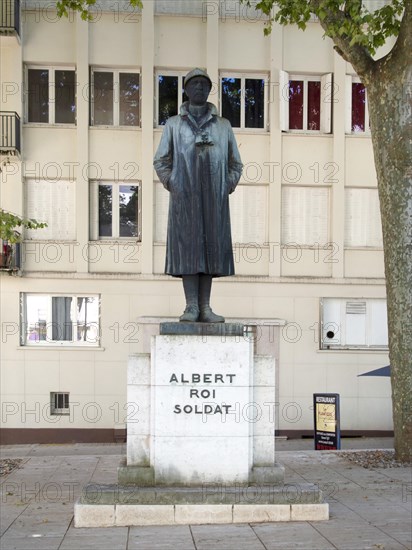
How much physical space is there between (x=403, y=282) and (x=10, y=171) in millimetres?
11539

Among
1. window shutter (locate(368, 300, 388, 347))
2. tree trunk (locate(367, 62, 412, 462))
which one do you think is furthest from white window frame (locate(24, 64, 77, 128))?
tree trunk (locate(367, 62, 412, 462))

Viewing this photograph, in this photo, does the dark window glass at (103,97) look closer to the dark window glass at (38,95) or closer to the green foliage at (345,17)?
the dark window glass at (38,95)

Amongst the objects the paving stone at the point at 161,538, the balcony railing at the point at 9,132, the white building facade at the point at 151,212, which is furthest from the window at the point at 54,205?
the paving stone at the point at 161,538

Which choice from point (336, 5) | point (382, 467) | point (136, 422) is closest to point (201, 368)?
point (136, 422)

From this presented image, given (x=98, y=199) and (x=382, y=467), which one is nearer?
(x=382, y=467)

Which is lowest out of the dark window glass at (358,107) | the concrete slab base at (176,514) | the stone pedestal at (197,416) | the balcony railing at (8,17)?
the concrete slab base at (176,514)

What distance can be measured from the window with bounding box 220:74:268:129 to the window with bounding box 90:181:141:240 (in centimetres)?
339

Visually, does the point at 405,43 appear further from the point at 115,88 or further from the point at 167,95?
the point at 115,88

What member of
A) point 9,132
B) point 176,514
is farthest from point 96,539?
point 9,132

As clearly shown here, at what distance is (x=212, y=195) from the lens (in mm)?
8297

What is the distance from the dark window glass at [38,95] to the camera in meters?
19.6

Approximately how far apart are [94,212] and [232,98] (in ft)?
16.5

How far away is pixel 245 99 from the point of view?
1988 cm

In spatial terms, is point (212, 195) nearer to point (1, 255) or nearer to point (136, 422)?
point (136, 422)
